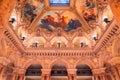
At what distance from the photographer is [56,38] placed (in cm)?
1820

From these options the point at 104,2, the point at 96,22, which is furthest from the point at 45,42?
the point at 104,2

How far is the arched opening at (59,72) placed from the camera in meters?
17.5

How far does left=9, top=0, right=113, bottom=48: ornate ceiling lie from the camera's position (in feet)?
56.3

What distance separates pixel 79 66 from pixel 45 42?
4271 mm

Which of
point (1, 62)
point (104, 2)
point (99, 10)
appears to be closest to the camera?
point (1, 62)

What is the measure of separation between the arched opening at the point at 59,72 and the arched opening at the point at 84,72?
134cm

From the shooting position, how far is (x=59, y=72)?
1792cm

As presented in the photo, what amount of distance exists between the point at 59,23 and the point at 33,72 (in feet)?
19.1

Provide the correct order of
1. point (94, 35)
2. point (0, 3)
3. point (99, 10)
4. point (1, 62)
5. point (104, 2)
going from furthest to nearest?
point (94, 35), point (99, 10), point (104, 2), point (1, 62), point (0, 3)

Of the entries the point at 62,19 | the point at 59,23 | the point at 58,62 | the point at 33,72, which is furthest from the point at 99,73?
the point at 62,19

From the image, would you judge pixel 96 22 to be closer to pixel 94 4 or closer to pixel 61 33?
pixel 94 4

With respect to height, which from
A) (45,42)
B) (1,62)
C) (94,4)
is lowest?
(1,62)

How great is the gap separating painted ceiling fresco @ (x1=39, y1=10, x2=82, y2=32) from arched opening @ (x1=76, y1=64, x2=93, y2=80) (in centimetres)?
412

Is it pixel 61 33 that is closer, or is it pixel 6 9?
pixel 6 9
